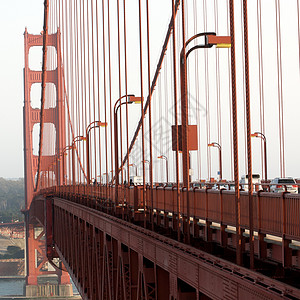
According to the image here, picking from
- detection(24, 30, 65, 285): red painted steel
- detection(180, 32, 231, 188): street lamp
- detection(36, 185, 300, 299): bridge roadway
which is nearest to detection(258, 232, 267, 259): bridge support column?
detection(36, 185, 300, 299): bridge roadway

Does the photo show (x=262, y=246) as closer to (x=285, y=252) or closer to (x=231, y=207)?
(x=285, y=252)

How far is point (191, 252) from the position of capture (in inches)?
343

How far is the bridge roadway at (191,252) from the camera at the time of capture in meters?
6.84

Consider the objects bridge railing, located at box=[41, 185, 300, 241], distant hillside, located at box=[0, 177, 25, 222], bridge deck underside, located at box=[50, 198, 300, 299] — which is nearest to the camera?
bridge deck underside, located at box=[50, 198, 300, 299]

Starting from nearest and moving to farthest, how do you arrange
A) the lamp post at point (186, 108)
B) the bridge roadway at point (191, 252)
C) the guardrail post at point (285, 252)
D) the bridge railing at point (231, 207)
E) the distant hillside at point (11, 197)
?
the bridge roadway at point (191, 252), the guardrail post at point (285, 252), the bridge railing at point (231, 207), the lamp post at point (186, 108), the distant hillside at point (11, 197)

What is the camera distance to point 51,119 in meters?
63.6

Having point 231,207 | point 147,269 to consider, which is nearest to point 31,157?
point 147,269

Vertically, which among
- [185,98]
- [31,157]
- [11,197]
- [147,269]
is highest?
[31,157]

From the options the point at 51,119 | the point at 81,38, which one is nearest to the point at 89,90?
the point at 81,38

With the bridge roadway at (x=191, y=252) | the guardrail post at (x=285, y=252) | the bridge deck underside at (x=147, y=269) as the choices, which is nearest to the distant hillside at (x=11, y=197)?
the bridge deck underside at (x=147, y=269)

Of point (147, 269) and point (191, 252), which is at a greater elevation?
point (191, 252)

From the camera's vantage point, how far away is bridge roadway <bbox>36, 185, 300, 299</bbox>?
6.84 metres

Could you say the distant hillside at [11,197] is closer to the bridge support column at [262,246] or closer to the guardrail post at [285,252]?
the bridge support column at [262,246]

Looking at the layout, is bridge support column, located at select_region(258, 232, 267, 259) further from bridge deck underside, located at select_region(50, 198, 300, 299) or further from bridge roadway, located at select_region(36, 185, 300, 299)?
bridge deck underside, located at select_region(50, 198, 300, 299)
